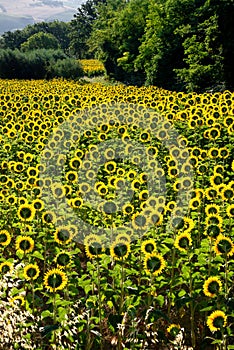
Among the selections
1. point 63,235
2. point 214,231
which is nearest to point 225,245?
point 214,231

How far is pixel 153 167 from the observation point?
6.50 m

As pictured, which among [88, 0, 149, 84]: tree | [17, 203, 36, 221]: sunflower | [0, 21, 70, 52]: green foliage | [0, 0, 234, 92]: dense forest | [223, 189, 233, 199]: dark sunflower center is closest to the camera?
[17, 203, 36, 221]: sunflower

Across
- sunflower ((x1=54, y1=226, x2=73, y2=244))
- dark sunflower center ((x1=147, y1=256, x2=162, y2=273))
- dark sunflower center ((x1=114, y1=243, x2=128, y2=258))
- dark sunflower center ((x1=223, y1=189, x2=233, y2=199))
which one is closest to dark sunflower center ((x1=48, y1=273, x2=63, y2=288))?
dark sunflower center ((x1=114, y1=243, x2=128, y2=258))

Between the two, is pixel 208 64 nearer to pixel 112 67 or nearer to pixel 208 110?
pixel 208 110

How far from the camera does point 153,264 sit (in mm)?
3197

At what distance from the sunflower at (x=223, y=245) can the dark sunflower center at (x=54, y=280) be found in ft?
3.75

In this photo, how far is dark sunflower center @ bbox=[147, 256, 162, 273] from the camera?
3.20m

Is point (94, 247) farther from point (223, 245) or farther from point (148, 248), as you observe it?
point (223, 245)

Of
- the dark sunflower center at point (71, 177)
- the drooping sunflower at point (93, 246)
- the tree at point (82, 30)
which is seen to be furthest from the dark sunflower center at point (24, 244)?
the tree at point (82, 30)

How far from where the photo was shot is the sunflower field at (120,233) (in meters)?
3.18

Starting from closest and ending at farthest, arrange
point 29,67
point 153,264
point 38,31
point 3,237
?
point 153,264 < point 3,237 < point 29,67 < point 38,31

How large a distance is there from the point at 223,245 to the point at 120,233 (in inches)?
41.2

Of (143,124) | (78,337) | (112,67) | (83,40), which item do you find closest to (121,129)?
(143,124)

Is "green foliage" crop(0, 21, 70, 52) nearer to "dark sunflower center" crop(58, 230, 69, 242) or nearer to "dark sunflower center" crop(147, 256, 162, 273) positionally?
"dark sunflower center" crop(58, 230, 69, 242)
